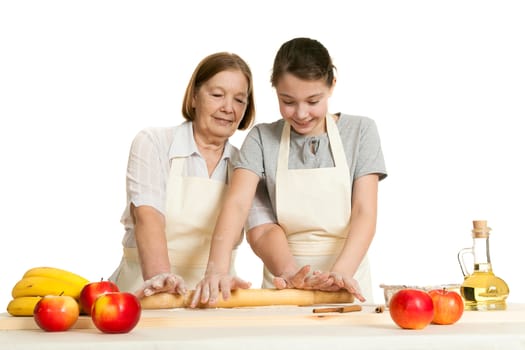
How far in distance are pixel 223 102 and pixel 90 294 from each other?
107 centimetres

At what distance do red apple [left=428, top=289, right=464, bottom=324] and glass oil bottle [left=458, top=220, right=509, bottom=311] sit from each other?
0.30 metres

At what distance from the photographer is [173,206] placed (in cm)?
279

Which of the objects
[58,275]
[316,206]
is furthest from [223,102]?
[58,275]

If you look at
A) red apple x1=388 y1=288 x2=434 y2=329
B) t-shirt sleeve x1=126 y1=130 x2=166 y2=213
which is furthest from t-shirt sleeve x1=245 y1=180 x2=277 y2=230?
red apple x1=388 y1=288 x2=434 y2=329

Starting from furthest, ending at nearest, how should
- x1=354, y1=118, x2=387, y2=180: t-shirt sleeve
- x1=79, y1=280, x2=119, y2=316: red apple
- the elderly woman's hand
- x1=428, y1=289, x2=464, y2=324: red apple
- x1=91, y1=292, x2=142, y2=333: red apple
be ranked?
1. x1=354, y1=118, x2=387, y2=180: t-shirt sleeve
2. the elderly woman's hand
3. x1=79, y1=280, x2=119, y2=316: red apple
4. x1=428, y1=289, x2=464, y2=324: red apple
5. x1=91, y1=292, x2=142, y2=333: red apple

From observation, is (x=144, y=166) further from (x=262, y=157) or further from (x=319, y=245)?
(x=319, y=245)

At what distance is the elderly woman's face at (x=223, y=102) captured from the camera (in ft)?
9.19

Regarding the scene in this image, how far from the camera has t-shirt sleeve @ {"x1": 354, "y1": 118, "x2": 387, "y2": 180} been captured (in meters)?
2.67

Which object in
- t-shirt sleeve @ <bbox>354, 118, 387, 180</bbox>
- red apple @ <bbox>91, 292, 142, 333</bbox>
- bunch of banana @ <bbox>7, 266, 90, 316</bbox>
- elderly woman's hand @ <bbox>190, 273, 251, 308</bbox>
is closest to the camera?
red apple @ <bbox>91, 292, 142, 333</bbox>

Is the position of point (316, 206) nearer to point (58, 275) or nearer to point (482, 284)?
point (482, 284)

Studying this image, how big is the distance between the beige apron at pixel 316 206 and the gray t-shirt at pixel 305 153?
0.09 ft

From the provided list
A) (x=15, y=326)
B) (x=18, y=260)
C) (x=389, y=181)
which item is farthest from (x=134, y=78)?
(x=15, y=326)

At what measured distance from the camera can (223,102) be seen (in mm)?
2801

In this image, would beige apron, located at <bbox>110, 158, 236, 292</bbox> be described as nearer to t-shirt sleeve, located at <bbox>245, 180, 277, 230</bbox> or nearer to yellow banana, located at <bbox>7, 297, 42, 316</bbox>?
t-shirt sleeve, located at <bbox>245, 180, 277, 230</bbox>
